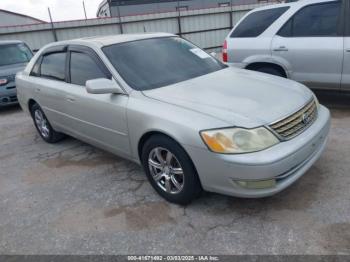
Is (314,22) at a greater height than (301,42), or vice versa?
(314,22)

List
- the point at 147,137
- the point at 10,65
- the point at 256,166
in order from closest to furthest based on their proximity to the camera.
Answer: the point at 256,166, the point at 147,137, the point at 10,65

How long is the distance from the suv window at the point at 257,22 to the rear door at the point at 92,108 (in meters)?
2.96

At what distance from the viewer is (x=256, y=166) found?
250 cm

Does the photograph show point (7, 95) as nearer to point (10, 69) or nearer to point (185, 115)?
point (10, 69)

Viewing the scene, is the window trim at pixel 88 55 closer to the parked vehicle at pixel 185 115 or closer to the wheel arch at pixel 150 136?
the parked vehicle at pixel 185 115

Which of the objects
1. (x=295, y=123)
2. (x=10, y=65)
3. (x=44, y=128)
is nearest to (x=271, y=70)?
(x=295, y=123)

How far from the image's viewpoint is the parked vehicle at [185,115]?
259 cm

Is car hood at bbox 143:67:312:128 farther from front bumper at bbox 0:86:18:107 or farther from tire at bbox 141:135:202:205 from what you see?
front bumper at bbox 0:86:18:107

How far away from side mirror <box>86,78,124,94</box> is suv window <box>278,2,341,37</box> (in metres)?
3.18

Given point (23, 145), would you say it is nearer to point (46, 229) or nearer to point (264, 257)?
point (46, 229)

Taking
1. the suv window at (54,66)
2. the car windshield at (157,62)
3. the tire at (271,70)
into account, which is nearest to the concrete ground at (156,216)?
the car windshield at (157,62)

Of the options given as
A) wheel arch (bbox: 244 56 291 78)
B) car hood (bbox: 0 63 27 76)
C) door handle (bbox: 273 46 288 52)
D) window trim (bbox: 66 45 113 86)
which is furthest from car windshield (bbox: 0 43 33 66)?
door handle (bbox: 273 46 288 52)

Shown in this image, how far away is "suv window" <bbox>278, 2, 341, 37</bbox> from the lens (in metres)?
4.81

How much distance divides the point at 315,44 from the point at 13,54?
7.38 m
